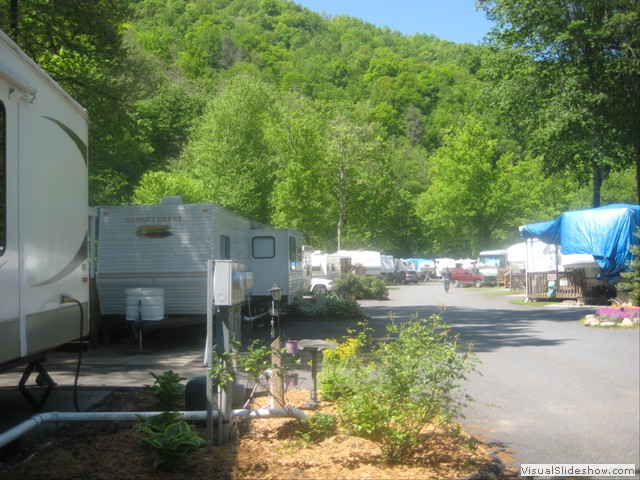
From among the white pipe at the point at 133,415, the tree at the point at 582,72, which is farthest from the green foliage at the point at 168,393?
the tree at the point at 582,72

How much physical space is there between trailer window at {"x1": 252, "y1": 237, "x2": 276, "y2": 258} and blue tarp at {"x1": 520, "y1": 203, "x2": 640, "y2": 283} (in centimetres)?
1172

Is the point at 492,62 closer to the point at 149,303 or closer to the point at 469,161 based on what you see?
the point at 149,303

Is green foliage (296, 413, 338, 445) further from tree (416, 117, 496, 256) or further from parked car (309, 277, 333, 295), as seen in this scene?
tree (416, 117, 496, 256)

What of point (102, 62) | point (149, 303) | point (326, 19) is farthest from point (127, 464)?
point (326, 19)

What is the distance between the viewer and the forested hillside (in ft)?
59.5

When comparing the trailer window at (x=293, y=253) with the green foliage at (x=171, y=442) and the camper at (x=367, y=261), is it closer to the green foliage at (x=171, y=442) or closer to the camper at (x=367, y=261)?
the green foliage at (x=171, y=442)

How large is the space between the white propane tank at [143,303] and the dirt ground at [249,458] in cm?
742

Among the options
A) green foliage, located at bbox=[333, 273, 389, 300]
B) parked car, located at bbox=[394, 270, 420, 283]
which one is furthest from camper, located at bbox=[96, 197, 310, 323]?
parked car, located at bbox=[394, 270, 420, 283]

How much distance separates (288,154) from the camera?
4409 cm

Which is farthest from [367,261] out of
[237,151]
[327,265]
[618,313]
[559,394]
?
[559,394]

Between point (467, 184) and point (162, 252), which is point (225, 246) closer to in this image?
point (162, 252)

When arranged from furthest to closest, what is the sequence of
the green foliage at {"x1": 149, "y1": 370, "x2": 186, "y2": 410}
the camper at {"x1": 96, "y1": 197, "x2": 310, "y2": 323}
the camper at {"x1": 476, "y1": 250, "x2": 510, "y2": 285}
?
the camper at {"x1": 476, "y1": 250, "x2": 510, "y2": 285} < the camper at {"x1": 96, "y1": 197, "x2": 310, "y2": 323} < the green foliage at {"x1": 149, "y1": 370, "x2": 186, "y2": 410}

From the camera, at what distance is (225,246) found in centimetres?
1526

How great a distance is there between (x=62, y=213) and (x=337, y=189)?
125 ft
